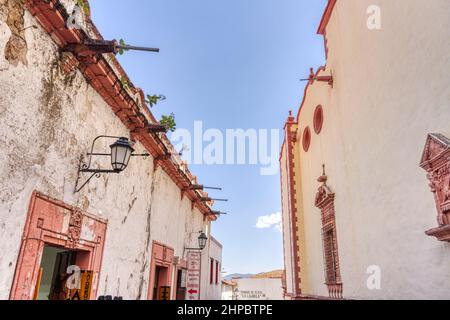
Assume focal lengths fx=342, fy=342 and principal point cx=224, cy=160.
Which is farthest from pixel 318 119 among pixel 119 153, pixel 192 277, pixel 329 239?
pixel 192 277

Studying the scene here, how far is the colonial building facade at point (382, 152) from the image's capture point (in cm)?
373

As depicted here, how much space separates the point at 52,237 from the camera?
4031 mm

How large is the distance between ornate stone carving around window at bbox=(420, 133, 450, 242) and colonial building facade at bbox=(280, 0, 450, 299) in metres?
0.01

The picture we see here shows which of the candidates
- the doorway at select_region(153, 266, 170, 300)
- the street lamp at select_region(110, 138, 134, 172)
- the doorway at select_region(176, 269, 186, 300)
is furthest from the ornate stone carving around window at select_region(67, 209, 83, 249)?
the doorway at select_region(176, 269, 186, 300)

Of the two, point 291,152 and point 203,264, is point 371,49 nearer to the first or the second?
point 291,152

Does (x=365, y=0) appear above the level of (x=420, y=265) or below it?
above

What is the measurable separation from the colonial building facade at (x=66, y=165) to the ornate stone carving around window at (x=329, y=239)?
13.2 feet

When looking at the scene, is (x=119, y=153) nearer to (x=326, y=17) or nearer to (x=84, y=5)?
(x=84, y=5)

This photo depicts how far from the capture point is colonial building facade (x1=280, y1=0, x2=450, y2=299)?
3.73m

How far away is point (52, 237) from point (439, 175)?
435cm

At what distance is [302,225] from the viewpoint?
422 inches

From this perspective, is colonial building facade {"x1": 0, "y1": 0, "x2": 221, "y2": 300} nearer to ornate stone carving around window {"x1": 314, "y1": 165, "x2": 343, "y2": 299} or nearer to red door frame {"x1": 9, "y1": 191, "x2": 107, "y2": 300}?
red door frame {"x1": 9, "y1": 191, "x2": 107, "y2": 300}
